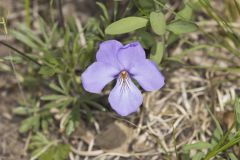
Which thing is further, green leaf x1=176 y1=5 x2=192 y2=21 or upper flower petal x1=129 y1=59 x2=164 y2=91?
green leaf x1=176 y1=5 x2=192 y2=21

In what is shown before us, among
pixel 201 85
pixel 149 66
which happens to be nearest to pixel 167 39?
pixel 201 85

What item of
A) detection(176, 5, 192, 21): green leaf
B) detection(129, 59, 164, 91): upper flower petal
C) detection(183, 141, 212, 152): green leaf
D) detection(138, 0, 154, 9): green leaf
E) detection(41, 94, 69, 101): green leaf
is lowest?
detection(183, 141, 212, 152): green leaf

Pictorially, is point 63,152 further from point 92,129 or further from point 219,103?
point 219,103

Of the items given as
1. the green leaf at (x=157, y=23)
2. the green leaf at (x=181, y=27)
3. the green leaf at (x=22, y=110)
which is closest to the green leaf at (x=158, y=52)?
the green leaf at (x=181, y=27)

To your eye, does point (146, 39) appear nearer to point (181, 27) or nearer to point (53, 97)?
point (181, 27)

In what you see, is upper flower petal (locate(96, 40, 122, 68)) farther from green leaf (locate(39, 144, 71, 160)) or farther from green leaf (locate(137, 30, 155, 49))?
green leaf (locate(39, 144, 71, 160))

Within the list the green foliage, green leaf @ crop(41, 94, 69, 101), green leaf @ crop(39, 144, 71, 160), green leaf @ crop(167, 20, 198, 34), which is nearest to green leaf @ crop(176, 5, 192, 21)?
the green foliage
